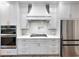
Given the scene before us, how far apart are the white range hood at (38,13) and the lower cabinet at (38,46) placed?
32.7 inches

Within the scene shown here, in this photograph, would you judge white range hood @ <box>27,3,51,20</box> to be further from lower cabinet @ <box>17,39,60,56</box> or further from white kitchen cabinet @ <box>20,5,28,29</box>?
lower cabinet @ <box>17,39,60,56</box>

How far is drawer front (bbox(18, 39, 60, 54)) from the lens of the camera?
15.4 ft

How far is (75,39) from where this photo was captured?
456cm

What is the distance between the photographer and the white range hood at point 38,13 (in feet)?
15.9

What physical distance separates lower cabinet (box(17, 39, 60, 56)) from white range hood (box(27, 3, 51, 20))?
32.7 inches

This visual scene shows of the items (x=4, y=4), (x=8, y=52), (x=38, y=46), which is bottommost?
(x=8, y=52)

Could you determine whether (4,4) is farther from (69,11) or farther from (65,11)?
(69,11)

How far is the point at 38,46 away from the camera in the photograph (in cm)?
473

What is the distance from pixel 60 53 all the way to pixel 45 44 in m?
0.61

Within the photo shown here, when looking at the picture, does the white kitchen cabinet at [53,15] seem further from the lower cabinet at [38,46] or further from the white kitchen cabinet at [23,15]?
the white kitchen cabinet at [23,15]

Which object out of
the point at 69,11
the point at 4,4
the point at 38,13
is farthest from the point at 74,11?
the point at 4,4

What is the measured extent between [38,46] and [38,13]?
1218 mm

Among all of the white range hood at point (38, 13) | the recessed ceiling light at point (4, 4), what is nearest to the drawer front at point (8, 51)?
the white range hood at point (38, 13)

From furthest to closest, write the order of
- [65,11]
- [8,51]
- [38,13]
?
[38,13], [8,51], [65,11]
